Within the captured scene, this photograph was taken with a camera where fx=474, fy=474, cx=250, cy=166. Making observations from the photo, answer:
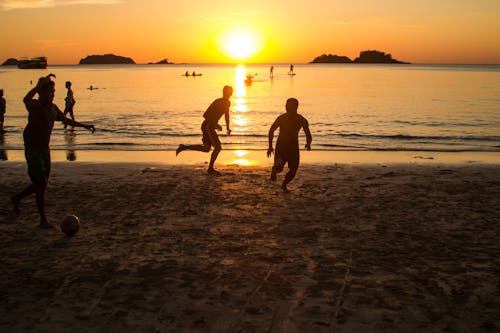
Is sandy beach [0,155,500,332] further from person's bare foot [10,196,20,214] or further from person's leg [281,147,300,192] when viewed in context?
person's leg [281,147,300,192]

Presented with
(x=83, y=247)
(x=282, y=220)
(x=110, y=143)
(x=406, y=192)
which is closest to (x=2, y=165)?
(x=110, y=143)

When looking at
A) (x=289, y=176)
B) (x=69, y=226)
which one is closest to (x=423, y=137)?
(x=289, y=176)

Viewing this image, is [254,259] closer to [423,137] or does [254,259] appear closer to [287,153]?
[287,153]

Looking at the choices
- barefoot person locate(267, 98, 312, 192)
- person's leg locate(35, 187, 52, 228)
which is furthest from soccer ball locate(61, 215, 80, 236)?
barefoot person locate(267, 98, 312, 192)

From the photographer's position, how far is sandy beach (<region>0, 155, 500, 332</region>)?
4.46 metres

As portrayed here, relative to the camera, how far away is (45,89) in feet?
21.7

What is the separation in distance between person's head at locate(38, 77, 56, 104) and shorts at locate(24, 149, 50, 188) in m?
0.76

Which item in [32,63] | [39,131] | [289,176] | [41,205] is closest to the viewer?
[39,131]

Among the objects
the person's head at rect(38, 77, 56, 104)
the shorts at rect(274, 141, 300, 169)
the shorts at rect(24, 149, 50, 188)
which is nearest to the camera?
the person's head at rect(38, 77, 56, 104)

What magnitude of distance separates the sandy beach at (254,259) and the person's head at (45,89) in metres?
1.98

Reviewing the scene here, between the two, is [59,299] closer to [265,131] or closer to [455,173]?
[455,173]

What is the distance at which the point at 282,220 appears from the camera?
7820 mm

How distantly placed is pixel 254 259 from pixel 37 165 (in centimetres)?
345

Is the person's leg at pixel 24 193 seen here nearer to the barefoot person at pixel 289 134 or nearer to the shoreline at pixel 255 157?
the barefoot person at pixel 289 134
